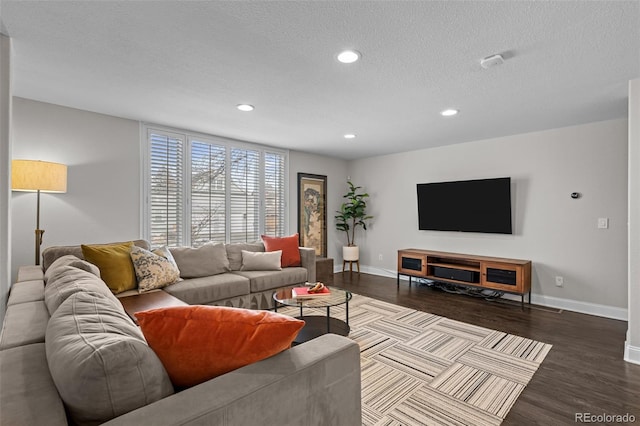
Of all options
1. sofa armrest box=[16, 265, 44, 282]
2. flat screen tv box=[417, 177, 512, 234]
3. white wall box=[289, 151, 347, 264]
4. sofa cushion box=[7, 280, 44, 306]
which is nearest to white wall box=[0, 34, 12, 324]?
sofa cushion box=[7, 280, 44, 306]

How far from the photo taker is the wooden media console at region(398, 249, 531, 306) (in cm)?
392

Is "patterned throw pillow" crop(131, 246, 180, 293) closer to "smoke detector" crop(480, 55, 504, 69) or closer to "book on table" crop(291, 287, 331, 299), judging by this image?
"book on table" crop(291, 287, 331, 299)

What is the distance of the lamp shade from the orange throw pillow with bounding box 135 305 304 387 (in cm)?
261

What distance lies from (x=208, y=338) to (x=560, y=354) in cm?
305

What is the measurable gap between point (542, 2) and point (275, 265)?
3.46 metres

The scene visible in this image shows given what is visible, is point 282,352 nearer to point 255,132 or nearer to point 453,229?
point 255,132

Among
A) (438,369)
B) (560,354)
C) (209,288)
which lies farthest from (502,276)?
(209,288)

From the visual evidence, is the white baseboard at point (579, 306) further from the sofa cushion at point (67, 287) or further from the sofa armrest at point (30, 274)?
the sofa armrest at point (30, 274)

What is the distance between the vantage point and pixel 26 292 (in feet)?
6.15

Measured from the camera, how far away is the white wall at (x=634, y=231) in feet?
8.18

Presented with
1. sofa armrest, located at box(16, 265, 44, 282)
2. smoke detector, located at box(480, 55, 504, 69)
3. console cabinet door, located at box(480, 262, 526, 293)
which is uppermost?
smoke detector, located at box(480, 55, 504, 69)

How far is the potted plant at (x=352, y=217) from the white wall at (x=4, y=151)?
475 cm

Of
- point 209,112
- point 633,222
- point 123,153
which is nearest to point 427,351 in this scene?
point 633,222

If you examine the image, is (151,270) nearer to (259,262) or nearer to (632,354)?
(259,262)
